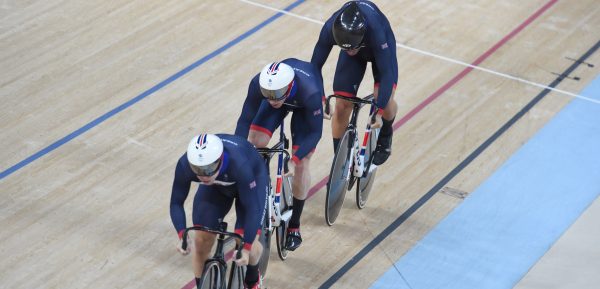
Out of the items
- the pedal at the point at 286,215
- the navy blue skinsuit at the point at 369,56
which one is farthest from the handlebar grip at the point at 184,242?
the navy blue skinsuit at the point at 369,56

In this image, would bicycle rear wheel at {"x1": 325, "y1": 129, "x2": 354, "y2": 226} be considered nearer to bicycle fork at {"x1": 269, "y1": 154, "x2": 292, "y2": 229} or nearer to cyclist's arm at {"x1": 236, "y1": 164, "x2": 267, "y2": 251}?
bicycle fork at {"x1": 269, "y1": 154, "x2": 292, "y2": 229}

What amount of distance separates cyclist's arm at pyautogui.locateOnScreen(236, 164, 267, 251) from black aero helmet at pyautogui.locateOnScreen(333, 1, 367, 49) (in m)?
1.20

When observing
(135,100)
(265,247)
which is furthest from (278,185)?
(135,100)

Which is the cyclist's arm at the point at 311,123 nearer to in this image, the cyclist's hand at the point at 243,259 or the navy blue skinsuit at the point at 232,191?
the navy blue skinsuit at the point at 232,191

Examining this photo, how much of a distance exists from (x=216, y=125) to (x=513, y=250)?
2.32 m

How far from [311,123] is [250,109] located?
1.14ft

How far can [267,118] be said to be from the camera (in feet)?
19.2

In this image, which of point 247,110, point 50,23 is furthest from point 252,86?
point 50,23

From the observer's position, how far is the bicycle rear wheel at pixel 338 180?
611cm

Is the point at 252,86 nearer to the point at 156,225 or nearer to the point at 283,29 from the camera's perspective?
the point at 156,225

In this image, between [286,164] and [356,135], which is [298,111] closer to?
[286,164]

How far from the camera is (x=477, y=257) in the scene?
6.27 meters

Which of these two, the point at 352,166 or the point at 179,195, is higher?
the point at 179,195

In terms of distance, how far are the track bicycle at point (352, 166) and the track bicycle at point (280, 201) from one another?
332 millimetres
